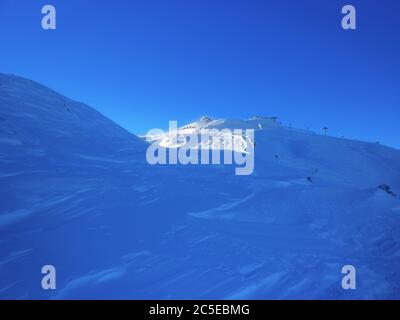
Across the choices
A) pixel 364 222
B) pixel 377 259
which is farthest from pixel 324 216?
pixel 377 259

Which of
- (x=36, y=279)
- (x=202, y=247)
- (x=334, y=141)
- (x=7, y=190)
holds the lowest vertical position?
(x=36, y=279)

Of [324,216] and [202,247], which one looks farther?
[324,216]

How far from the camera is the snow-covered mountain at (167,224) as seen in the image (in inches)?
332

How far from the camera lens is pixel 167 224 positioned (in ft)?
35.6

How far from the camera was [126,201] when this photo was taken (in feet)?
39.0

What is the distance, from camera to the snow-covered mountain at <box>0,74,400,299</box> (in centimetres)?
843

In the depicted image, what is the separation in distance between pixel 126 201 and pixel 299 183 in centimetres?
713

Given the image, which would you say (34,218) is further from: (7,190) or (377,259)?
(377,259)

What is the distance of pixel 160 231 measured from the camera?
34.3 feet

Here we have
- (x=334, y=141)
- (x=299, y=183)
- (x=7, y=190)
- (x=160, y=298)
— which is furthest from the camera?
(x=334, y=141)

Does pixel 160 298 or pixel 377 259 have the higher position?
pixel 377 259
